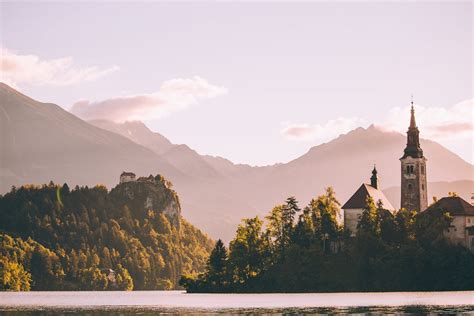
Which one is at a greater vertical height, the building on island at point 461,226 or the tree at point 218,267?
the building on island at point 461,226

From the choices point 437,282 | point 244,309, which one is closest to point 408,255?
point 437,282

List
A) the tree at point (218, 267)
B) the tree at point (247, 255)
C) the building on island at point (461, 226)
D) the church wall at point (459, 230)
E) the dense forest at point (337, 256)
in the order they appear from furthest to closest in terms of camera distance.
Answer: the church wall at point (459, 230) → the building on island at point (461, 226) → the tree at point (218, 267) → the tree at point (247, 255) → the dense forest at point (337, 256)

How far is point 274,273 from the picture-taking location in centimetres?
18900

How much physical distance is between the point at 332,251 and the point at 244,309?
76551 mm

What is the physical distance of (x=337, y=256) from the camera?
7584 inches

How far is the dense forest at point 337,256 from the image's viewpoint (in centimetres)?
18325

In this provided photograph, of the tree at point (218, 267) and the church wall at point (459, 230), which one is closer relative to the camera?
the tree at point (218, 267)

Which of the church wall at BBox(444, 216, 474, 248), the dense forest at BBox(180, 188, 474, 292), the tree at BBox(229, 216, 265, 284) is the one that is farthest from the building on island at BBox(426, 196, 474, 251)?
the tree at BBox(229, 216, 265, 284)

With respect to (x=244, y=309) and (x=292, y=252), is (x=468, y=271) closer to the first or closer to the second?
(x=292, y=252)

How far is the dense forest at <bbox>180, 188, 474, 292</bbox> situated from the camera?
183250 mm

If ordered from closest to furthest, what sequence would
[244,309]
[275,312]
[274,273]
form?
[275,312], [244,309], [274,273]

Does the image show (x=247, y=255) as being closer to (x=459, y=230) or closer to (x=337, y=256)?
(x=337, y=256)

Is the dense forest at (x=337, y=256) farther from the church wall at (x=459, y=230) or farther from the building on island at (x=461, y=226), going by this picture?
the church wall at (x=459, y=230)

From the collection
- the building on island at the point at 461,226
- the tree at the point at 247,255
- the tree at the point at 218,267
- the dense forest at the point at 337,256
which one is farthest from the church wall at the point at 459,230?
the tree at the point at 218,267
